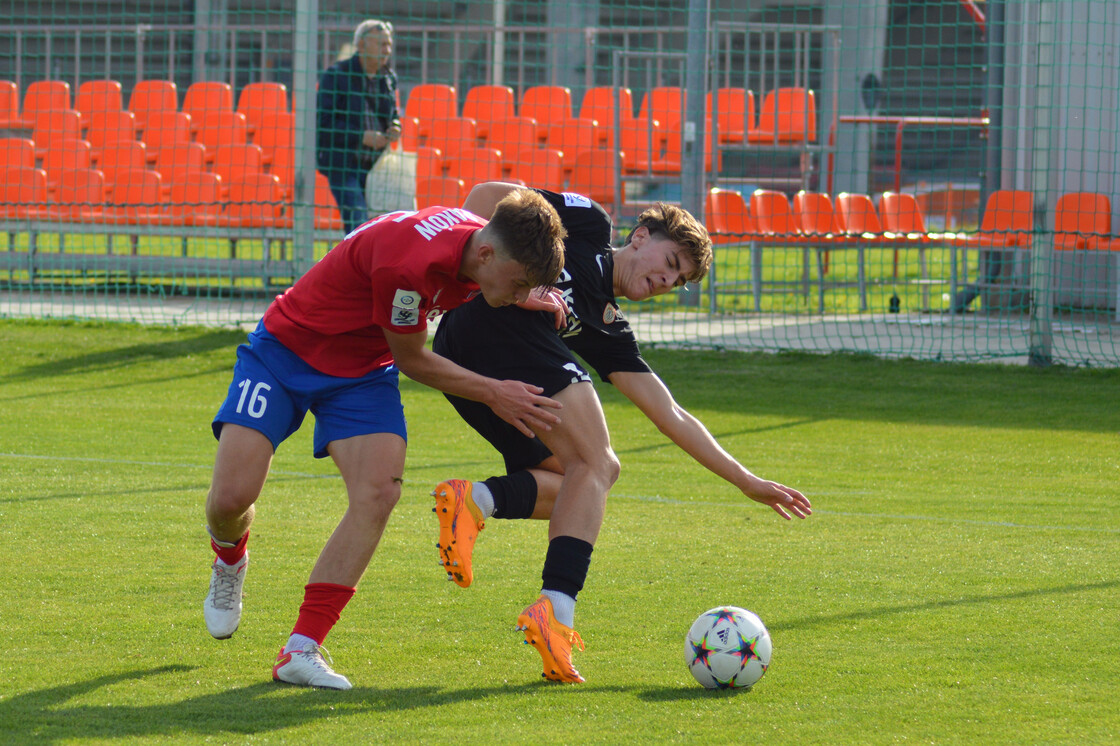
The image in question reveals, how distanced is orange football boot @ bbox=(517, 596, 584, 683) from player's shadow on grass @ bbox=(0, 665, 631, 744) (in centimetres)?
7

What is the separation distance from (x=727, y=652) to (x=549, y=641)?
0.47m

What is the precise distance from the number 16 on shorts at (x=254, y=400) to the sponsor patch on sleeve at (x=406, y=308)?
471mm

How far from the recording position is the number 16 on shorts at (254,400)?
12.0 ft

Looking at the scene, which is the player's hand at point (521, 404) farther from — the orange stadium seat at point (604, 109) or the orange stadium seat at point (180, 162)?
the orange stadium seat at point (604, 109)

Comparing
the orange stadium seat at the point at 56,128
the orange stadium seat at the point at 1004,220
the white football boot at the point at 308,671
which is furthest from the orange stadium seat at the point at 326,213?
the white football boot at the point at 308,671

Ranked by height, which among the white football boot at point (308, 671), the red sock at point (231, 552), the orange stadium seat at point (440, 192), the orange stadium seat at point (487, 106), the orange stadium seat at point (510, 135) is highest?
the orange stadium seat at point (487, 106)

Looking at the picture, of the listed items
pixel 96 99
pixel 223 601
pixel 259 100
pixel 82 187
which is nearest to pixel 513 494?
pixel 223 601

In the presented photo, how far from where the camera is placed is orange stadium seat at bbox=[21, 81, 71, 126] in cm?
1578

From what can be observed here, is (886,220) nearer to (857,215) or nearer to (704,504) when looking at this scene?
(857,215)

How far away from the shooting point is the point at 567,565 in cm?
369

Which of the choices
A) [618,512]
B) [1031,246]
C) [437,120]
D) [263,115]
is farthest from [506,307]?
[263,115]

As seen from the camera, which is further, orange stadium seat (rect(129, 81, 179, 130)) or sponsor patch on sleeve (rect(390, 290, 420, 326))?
orange stadium seat (rect(129, 81, 179, 130))

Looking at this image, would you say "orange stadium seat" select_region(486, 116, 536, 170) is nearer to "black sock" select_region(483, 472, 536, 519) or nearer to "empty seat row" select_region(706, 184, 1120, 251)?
"empty seat row" select_region(706, 184, 1120, 251)

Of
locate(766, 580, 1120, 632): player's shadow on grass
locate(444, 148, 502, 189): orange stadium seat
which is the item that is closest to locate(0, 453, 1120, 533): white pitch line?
locate(766, 580, 1120, 632): player's shadow on grass
